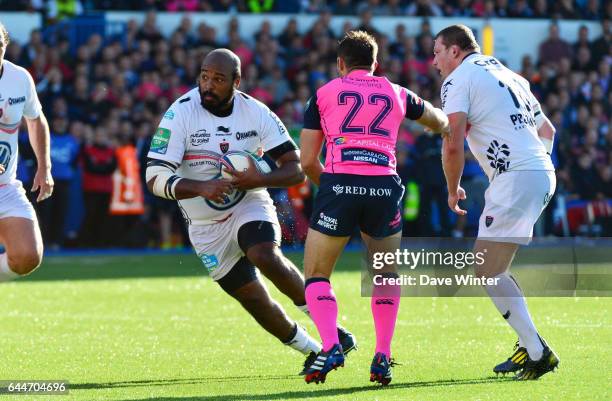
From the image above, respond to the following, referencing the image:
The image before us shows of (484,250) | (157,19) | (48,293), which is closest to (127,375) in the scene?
(484,250)

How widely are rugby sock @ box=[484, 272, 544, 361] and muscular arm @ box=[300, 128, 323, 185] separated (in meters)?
1.42

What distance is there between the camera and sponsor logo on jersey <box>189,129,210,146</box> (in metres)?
8.84

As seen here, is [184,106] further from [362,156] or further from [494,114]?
[494,114]

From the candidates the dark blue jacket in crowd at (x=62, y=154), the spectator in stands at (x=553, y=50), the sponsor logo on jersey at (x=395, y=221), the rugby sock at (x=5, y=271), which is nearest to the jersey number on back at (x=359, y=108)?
the sponsor logo on jersey at (x=395, y=221)

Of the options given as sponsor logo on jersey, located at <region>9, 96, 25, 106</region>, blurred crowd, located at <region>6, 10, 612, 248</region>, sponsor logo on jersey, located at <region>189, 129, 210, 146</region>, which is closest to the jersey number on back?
sponsor logo on jersey, located at <region>189, 129, 210, 146</region>

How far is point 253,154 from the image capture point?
9.03m

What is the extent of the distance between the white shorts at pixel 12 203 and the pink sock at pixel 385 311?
291 centimetres

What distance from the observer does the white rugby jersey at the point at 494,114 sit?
855 cm

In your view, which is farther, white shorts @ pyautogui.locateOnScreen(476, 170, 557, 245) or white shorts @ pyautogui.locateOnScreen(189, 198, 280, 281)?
white shorts @ pyautogui.locateOnScreen(189, 198, 280, 281)

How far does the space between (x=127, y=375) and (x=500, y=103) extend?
315 cm

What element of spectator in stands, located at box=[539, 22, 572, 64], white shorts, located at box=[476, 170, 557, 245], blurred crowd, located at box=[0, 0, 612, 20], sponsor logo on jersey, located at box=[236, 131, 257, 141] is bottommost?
spectator in stands, located at box=[539, 22, 572, 64]

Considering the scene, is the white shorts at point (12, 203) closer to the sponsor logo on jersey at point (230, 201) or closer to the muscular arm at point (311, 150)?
the sponsor logo on jersey at point (230, 201)

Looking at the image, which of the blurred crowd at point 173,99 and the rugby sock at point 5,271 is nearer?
the rugby sock at point 5,271

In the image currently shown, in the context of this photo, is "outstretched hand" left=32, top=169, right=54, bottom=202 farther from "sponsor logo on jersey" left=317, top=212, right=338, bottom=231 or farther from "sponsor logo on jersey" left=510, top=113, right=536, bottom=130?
"sponsor logo on jersey" left=510, top=113, right=536, bottom=130
